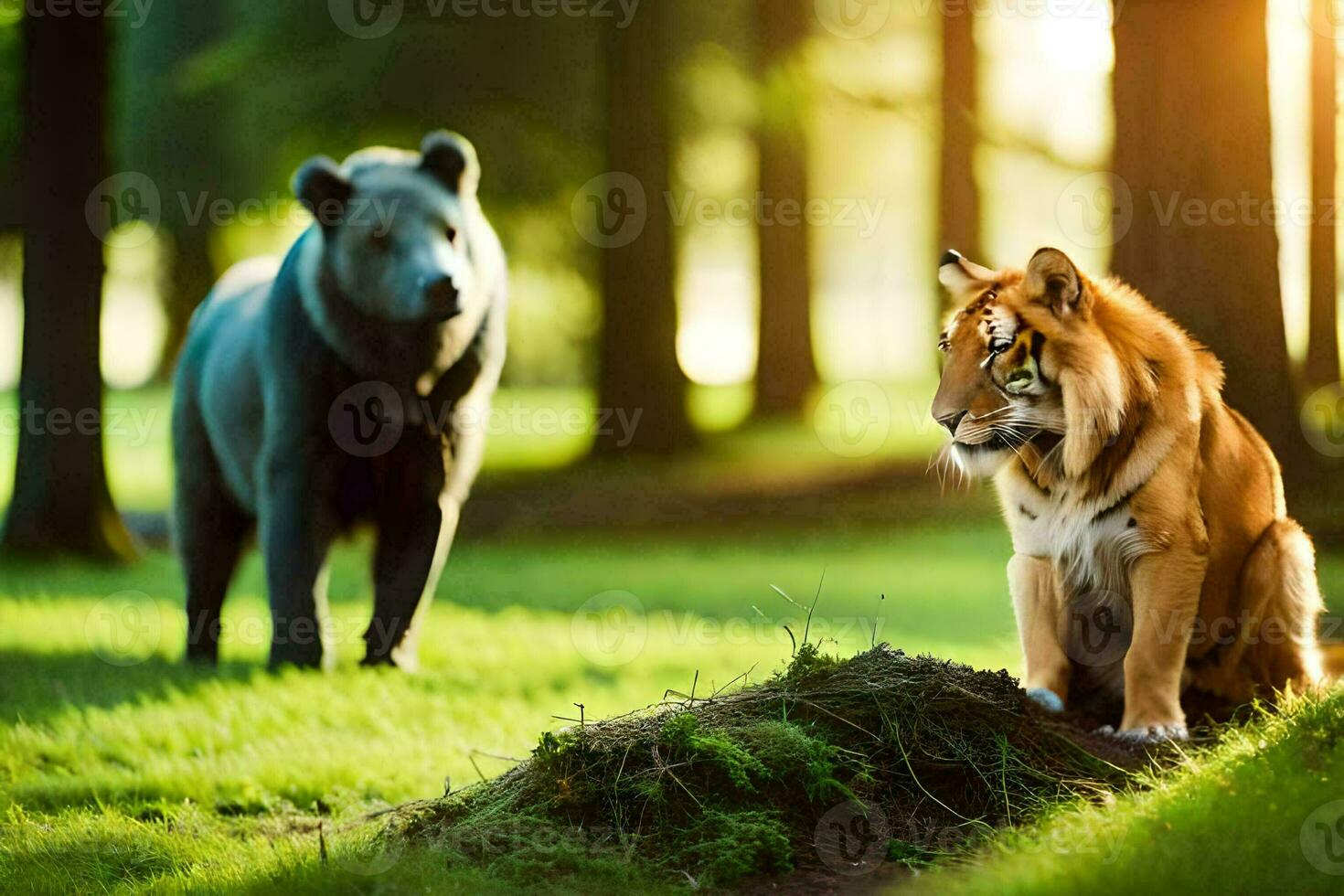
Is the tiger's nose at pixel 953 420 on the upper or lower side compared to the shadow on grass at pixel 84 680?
upper

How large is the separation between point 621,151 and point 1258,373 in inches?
334

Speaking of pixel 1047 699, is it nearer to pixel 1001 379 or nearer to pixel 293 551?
pixel 1001 379

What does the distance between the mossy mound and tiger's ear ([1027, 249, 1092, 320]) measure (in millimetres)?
1403

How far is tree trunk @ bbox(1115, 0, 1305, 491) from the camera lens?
8.41 metres

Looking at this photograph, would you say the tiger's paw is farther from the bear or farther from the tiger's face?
the bear

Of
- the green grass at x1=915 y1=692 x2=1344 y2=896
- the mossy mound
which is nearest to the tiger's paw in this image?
the mossy mound

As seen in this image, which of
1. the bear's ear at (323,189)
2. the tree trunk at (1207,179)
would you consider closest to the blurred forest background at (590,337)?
the tree trunk at (1207,179)

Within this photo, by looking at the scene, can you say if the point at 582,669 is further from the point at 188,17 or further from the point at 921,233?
the point at 921,233

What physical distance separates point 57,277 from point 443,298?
6176mm

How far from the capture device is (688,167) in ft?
61.9

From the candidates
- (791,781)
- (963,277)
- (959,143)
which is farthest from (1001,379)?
(959,143)

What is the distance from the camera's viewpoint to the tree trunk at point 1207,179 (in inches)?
331

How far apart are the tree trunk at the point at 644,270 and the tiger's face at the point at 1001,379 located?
34.5ft

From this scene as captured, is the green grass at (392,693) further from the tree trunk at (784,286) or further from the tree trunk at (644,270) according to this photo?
the tree trunk at (784,286)
